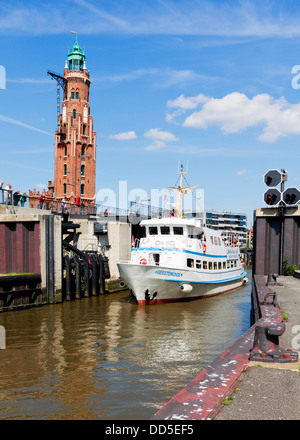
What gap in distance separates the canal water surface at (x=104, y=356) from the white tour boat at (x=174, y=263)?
1.76 meters

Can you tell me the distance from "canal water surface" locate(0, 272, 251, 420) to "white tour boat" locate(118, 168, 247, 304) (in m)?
1.76

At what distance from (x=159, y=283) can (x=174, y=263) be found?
78.9 inches

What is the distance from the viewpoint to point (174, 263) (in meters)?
28.1

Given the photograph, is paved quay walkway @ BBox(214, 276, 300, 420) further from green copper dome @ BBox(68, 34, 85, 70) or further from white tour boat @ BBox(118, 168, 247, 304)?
green copper dome @ BBox(68, 34, 85, 70)

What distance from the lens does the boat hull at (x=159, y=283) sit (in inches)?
1049

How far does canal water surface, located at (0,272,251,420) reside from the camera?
1034cm

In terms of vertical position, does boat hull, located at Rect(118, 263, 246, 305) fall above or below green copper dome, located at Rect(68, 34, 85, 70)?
below

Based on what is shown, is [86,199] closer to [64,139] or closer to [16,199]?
[64,139]

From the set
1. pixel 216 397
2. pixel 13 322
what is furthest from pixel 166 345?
pixel 216 397

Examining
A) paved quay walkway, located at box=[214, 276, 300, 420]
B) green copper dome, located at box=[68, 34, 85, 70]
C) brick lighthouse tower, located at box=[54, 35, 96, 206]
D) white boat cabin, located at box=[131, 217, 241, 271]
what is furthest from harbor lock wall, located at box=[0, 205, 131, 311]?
green copper dome, located at box=[68, 34, 85, 70]

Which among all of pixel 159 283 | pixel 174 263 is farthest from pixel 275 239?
pixel 159 283

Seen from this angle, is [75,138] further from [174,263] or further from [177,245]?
[174,263]

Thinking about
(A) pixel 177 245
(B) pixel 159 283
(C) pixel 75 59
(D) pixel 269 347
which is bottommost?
(B) pixel 159 283

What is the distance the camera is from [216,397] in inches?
235
